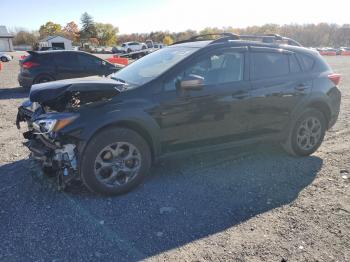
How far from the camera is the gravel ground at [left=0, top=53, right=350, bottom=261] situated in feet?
9.99

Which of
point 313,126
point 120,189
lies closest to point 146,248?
point 120,189

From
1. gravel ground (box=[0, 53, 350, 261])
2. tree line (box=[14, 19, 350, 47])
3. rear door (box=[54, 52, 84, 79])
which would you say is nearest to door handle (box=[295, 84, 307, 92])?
gravel ground (box=[0, 53, 350, 261])

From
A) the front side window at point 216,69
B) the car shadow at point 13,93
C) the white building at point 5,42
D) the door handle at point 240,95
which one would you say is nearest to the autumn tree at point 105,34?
the white building at point 5,42

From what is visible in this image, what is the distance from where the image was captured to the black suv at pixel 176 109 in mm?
3740

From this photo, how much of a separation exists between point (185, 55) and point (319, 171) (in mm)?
2657

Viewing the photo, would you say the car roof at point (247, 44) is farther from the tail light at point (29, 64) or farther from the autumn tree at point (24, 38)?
the autumn tree at point (24, 38)

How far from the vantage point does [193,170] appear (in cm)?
482

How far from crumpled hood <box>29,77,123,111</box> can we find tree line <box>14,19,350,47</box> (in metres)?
79.9

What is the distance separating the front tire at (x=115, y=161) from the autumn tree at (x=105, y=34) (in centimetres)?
9003

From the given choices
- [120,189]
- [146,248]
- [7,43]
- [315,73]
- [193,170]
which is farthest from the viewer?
[7,43]

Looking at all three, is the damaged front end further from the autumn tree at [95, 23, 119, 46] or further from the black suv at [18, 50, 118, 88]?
the autumn tree at [95, 23, 119, 46]

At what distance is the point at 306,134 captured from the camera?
211 inches

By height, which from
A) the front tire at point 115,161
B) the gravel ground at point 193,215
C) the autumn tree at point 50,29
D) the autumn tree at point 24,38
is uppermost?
the autumn tree at point 50,29

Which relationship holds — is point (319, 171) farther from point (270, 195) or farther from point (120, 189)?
point (120, 189)
